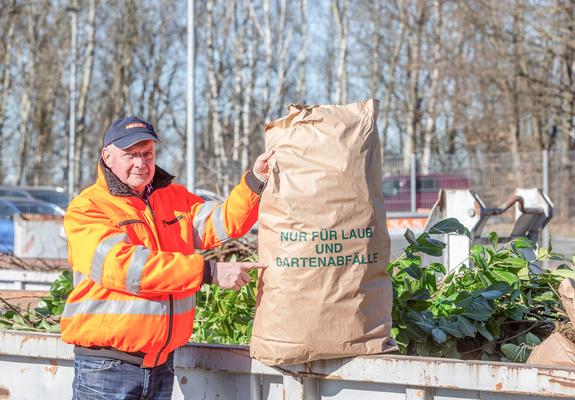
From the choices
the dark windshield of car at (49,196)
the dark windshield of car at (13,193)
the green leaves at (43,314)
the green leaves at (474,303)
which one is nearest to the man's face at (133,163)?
the green leaves at (474,303)

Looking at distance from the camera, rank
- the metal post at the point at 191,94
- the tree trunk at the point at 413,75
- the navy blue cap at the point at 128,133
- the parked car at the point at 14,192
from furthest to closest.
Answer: the tree trunk at the point at 413,75 → the parked car at the point at 14,192 → the metal post at the point at 191,94 → the navy blue cap at the point at 128,133

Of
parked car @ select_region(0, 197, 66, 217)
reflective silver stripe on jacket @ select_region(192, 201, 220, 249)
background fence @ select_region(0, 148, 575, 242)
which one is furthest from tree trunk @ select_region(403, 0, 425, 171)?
reflective silver stripe on jacket @ select_region(192, 201, 220, 249)

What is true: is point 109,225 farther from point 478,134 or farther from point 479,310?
point 478,134

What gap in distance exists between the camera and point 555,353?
9.33ft

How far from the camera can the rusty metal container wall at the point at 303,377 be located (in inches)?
106

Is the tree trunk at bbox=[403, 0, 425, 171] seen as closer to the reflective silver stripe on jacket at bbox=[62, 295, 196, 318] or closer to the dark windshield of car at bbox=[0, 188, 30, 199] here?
the dark windshield of car at bbox=[0, 188, 30, 199]

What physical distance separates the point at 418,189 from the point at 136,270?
48.7ft

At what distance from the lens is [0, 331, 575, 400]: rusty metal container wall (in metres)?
2.68

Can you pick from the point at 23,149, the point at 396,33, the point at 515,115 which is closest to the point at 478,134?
the point at 515,115

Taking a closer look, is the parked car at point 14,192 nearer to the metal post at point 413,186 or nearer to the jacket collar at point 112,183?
the metal post at point 413,186

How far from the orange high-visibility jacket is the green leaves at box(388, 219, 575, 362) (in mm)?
876

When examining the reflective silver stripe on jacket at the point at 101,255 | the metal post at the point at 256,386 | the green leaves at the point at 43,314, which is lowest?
the metal post at the point at 256,386

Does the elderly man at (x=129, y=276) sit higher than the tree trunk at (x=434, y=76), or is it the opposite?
the tree trunk at (x=434, y=76)

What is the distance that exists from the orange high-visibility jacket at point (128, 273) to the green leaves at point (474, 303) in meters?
0.88
